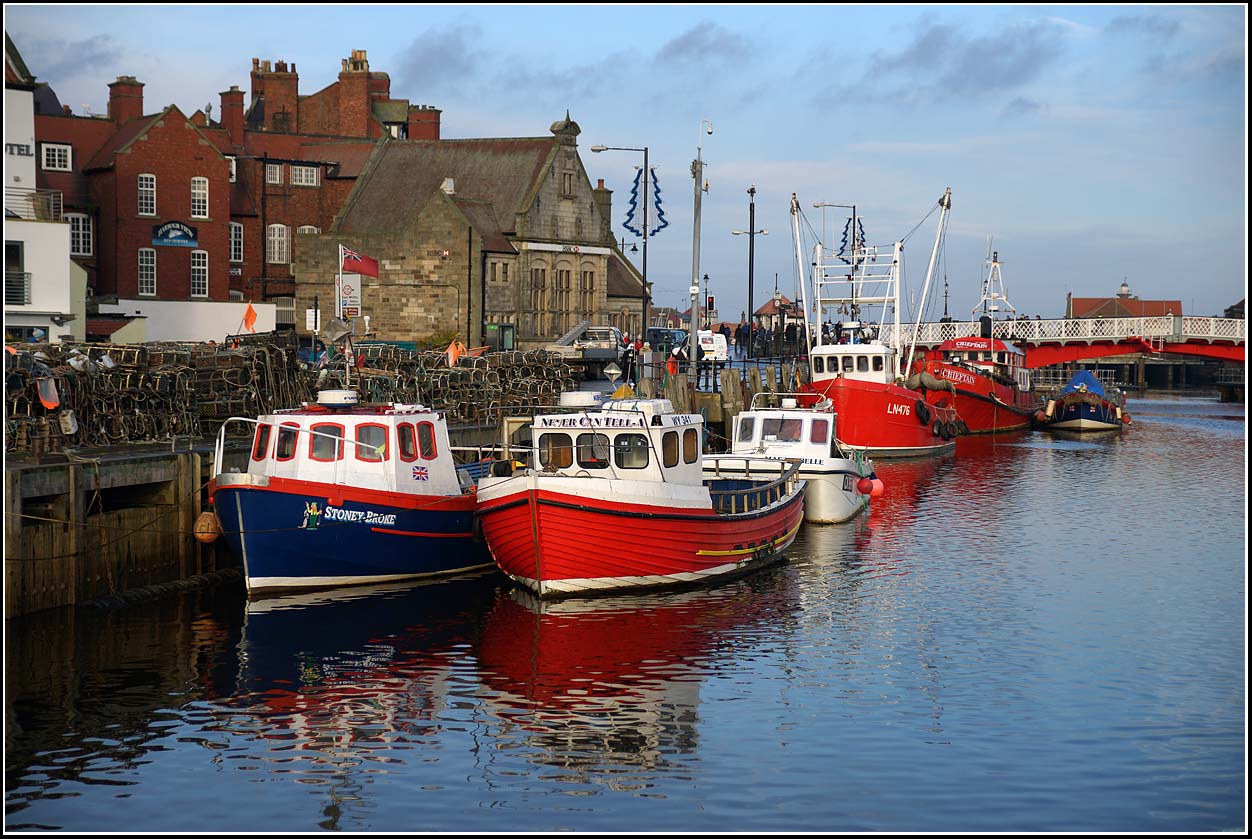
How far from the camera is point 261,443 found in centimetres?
2498

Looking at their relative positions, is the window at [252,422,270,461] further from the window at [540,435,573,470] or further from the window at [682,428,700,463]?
the window at [682,428,700,463]

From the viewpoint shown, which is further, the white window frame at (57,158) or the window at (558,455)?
the white window frame at (57,158)

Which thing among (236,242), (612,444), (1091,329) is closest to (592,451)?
(612,444)

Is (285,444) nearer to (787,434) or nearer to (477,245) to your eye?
(787,434)

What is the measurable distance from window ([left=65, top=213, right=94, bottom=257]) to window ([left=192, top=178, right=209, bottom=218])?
4828 mm

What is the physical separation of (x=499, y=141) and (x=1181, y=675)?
6468cm

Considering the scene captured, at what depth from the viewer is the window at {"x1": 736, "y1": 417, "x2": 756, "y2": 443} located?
1384 inches

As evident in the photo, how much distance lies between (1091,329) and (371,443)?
62467 millimetres

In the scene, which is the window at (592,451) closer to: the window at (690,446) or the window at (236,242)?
the window at (690,446)

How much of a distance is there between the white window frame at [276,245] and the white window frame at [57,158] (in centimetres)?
1171

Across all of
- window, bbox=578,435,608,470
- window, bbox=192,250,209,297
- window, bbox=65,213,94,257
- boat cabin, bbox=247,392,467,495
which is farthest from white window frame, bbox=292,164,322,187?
window, bbox=578,435,608,470

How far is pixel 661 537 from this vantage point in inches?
983

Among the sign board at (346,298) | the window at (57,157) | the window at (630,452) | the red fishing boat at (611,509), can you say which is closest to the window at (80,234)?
the window at (57,157)

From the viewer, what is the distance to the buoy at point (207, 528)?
2412cm
